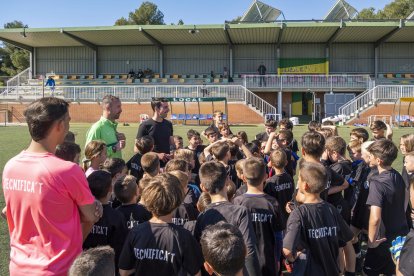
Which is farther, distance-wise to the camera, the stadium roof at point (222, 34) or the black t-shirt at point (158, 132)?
the stadium roof at point (222, 34)

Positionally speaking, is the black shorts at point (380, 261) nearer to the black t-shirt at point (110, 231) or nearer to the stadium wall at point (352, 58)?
the black t-shirt at point (110, 231)

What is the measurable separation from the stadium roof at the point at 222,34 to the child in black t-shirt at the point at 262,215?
33995mm

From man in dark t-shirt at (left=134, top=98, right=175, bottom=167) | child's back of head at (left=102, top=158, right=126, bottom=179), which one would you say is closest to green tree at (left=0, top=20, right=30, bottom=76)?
man in dark t-shirt at (left=134, top=98, right=175, bottom=167)

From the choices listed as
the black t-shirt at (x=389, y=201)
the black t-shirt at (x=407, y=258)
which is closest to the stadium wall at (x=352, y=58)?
the black t-shirt at (x=389, y=201)

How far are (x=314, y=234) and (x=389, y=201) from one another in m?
1.17

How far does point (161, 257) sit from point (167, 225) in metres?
0.22

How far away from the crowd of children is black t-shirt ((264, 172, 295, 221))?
0.04 feet

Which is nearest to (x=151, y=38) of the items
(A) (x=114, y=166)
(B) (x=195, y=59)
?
(B) (x=195, y=59)

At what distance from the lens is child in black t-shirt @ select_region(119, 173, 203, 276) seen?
2.78m

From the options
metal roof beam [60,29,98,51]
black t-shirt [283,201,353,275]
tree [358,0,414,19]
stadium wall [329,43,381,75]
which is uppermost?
tree [358,0,414,19]

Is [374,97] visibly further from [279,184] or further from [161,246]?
[161,246]

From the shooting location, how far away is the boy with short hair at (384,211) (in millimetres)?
3842

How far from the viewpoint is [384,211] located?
3953 millimetres

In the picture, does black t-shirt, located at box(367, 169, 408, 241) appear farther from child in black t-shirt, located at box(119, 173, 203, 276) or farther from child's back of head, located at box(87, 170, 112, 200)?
child's back of head, located at box(87, 170, 112, 200)
